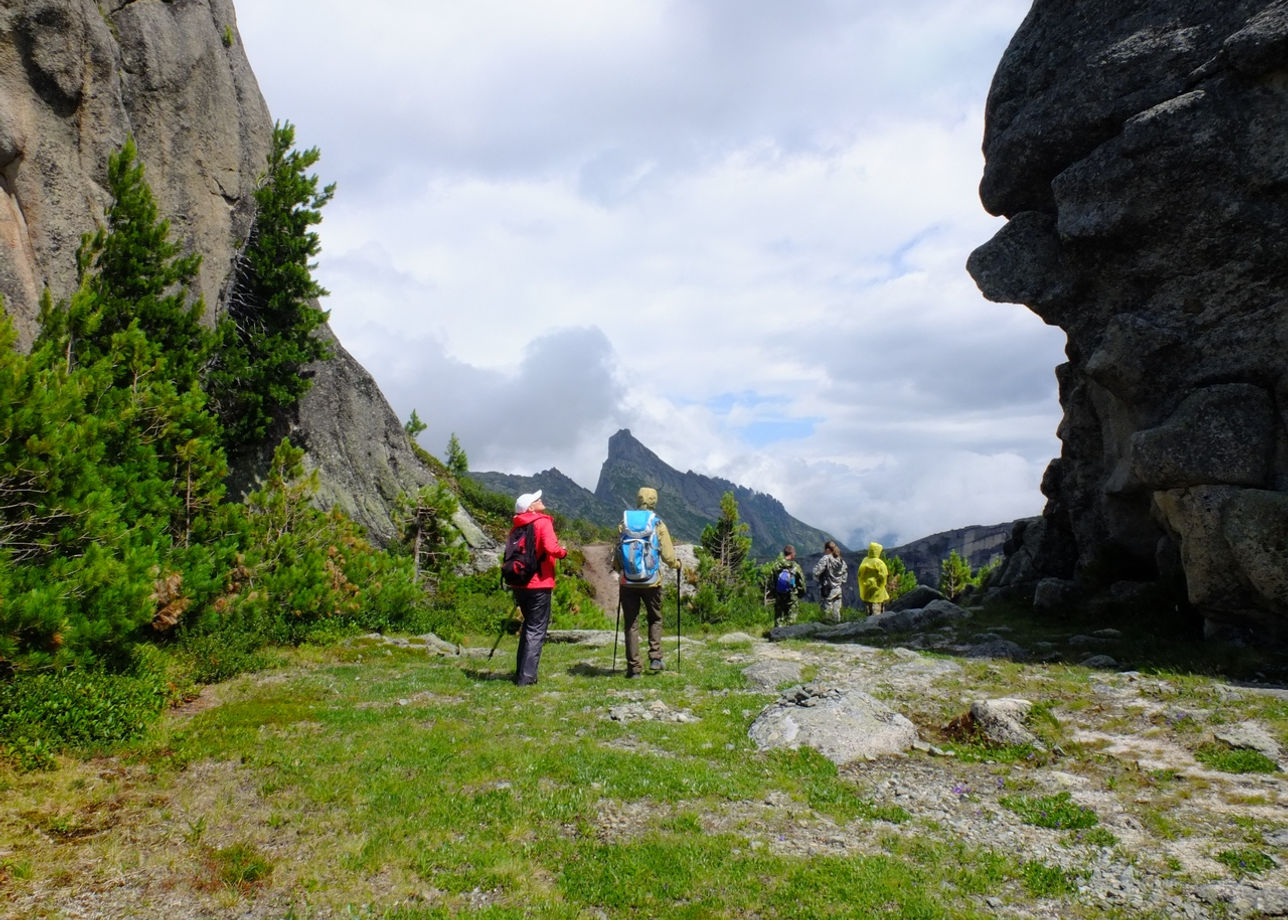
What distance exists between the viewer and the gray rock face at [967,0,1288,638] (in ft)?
50.9

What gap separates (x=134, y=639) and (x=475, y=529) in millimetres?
23482

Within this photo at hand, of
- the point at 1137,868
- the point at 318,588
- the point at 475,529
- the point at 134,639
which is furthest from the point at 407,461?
the point at 1137,868

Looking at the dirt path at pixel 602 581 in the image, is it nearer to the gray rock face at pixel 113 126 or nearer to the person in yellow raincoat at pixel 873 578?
the person in yellow raincoat at pixel 873 578

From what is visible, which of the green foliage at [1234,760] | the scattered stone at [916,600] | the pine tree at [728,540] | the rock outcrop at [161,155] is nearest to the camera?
the green foliage at [1234,760]

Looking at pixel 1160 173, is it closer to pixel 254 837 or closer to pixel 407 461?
pixel 254 837

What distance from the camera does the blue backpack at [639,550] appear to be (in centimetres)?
1376

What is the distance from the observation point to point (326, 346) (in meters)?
26.1

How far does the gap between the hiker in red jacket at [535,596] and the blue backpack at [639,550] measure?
1.29 meters

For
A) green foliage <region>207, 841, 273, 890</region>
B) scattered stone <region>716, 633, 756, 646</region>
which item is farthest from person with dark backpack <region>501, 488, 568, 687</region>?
scattered stone <region>716, 633, 756, 646</region>

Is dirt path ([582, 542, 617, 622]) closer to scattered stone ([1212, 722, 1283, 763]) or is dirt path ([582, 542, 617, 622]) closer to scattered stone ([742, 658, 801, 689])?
scattered stone ([742, 658, 801, 689])

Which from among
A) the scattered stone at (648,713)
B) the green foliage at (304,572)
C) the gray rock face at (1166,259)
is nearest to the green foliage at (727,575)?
the green foliage at (304,572)

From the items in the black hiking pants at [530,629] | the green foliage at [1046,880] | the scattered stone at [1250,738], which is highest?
the black hiking pants at [530,629]

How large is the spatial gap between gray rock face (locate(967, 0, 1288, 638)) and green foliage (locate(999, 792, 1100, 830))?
10.2 meters

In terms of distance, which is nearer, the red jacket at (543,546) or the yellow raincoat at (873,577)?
the red jacket at (543,546)
